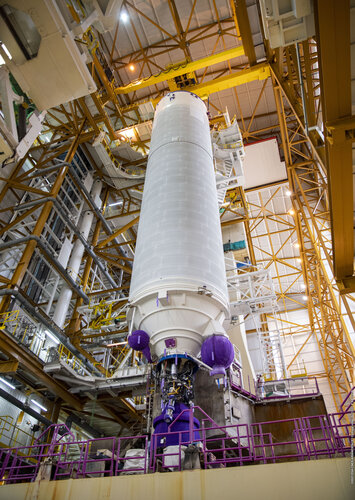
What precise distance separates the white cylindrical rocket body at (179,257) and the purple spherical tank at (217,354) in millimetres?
367

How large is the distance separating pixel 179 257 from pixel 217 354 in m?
2.73

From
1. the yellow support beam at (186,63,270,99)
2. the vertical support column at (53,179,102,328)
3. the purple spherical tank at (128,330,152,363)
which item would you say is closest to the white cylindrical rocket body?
the purple spherical tank at (128,330,152,363)

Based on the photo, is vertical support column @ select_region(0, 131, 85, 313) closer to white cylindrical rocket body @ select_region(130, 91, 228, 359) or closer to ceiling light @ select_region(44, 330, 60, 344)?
ceiling light @ select_region(44, 330, 60, 344)

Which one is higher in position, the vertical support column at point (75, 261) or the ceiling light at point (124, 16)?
the ceiling light at point (124, 16)

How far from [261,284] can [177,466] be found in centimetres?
1165

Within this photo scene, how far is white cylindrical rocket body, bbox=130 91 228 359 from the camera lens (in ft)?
34.2

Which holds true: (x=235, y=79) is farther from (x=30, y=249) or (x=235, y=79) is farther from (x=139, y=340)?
(x=139, y=340)

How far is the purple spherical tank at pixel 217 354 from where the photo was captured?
392 inches

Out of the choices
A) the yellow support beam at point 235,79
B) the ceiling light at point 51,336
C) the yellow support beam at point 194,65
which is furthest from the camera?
the yellow support beam at point 194,65

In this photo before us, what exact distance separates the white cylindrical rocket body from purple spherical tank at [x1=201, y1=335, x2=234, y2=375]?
37 cm

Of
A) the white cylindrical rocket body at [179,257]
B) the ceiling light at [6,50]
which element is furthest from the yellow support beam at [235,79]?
the ceiling light at [6,50]

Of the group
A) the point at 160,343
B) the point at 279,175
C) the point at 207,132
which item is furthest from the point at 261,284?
the point at 279,175

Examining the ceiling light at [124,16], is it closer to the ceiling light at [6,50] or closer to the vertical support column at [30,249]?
the vertical support column at [30,249]

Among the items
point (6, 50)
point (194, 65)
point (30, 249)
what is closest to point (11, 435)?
point (30, 249)
